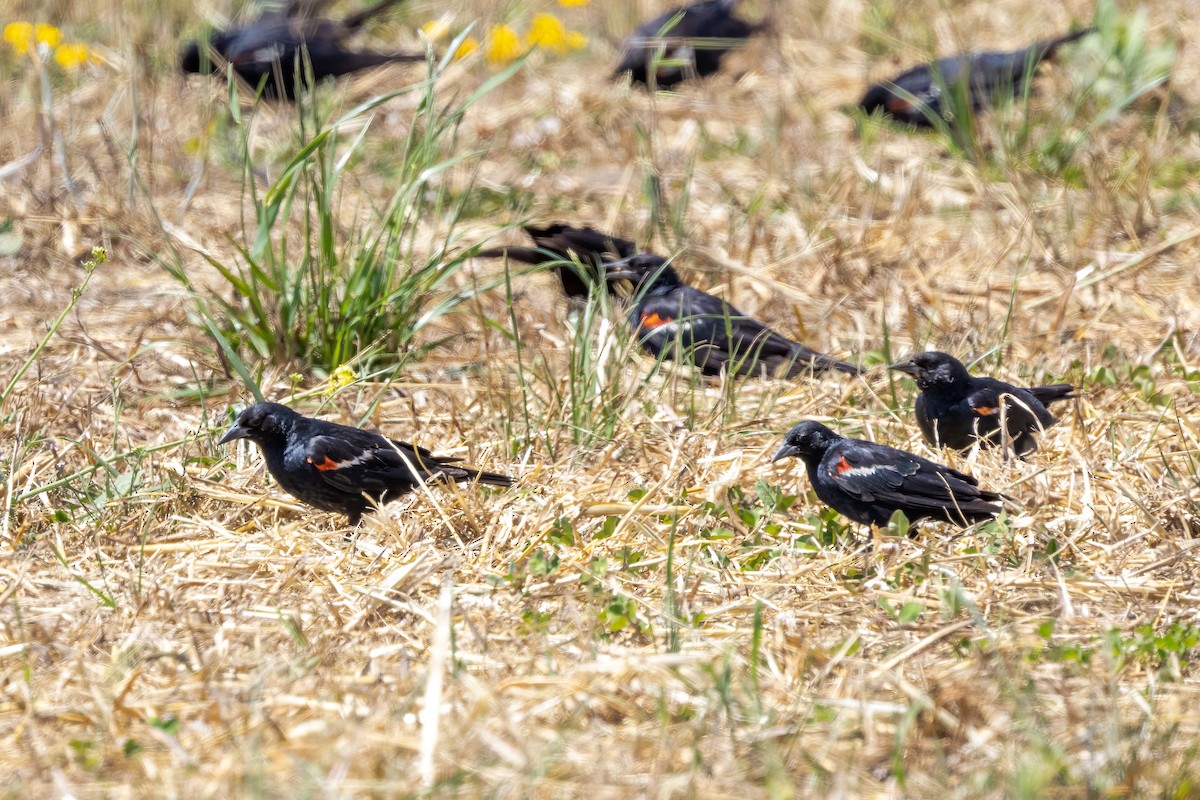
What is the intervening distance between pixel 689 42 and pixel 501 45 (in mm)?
1665

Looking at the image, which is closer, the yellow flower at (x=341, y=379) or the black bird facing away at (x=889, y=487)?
the black bird facing away at (x=889, y=487)

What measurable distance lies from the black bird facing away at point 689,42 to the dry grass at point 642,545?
1574 millimetres

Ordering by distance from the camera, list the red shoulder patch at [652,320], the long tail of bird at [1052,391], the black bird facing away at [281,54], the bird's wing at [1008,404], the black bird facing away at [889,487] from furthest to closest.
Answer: the black bird facing away at [281,54] < the red shoulder patch at [652,320] < the long tail of bird at [1052,391] < the bird's wing at [1008,404] < the black bird facing away at [889,487]

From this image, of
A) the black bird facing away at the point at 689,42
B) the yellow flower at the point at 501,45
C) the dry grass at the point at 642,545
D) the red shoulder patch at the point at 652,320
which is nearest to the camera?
the dry grass at the point at 642,545

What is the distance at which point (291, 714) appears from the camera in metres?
2.93

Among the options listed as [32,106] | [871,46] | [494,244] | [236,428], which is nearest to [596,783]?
[236,428]

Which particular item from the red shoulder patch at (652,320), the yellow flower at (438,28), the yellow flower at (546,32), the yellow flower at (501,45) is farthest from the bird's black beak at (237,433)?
the yellow flower at (546,32)

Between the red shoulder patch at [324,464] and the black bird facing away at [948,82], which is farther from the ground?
the red shoulder patch at [324,464]

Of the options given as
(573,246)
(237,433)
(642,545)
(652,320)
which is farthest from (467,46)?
(642,545)

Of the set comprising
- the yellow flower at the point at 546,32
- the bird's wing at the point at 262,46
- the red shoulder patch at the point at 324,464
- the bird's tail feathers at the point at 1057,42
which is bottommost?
the bird's tail feathers at the point at 1057,42

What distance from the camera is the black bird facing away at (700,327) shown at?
222 inches

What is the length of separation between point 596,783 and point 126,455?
2290 millimetres

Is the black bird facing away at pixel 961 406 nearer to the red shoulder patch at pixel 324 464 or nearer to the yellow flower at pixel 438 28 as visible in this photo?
the red shoulder patch at pixel 324 464

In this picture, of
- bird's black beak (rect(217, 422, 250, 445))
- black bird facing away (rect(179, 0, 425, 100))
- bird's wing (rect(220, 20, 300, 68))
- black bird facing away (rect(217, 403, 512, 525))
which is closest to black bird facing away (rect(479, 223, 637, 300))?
black bird facing away (rect(217, 403, 512, 525))
